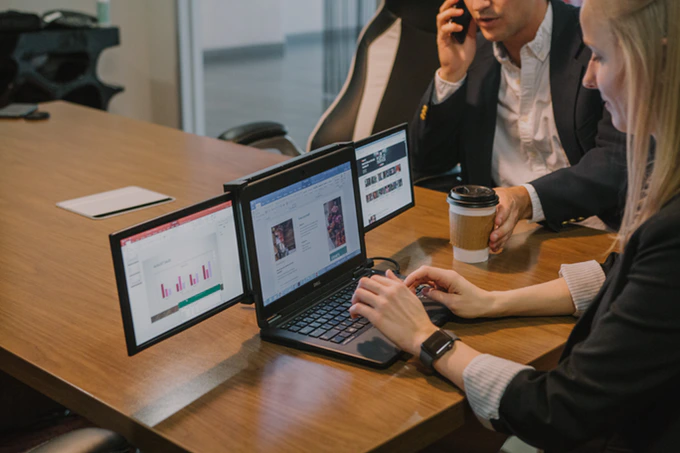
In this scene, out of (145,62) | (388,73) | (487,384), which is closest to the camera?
(487,384)

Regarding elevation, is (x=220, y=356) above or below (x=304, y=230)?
below

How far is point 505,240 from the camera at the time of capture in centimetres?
166

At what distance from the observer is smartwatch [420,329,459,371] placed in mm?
1143

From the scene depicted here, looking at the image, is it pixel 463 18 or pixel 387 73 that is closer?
pixel 463 18

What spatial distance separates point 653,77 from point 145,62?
A: 423 centimetres

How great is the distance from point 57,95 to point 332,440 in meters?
3.61

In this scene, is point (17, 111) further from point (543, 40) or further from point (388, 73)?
point (543, 40)

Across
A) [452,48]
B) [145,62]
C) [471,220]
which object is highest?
[452,48]

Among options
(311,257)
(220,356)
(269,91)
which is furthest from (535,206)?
(269,91)

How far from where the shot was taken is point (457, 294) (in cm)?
134

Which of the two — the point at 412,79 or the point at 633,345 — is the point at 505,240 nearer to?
the point at 633,345

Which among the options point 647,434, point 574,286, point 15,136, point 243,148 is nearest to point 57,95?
point 15,136

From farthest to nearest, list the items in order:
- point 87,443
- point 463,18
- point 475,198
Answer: point 463,18 < point 475,198 < point 87,443

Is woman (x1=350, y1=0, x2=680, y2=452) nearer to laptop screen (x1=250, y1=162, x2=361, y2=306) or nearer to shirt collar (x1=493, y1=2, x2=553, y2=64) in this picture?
laptop screen (x1=250, y1=162, x2=361, y2=306)
